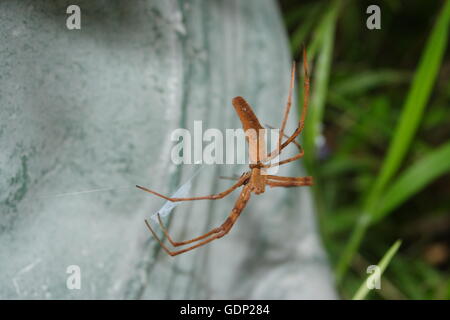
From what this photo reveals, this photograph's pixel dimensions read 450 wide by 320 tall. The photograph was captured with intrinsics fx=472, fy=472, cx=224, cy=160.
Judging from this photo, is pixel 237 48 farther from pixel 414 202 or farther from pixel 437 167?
pixel 414 202

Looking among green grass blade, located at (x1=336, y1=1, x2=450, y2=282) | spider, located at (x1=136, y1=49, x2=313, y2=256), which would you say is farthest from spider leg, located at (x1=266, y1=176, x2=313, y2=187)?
green grass blade, located at (x1=336, y1=1, x2=450, y2=282)

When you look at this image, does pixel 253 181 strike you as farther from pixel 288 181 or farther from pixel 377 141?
pixel 377 141

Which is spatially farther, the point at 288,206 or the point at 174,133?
the point at 288,206

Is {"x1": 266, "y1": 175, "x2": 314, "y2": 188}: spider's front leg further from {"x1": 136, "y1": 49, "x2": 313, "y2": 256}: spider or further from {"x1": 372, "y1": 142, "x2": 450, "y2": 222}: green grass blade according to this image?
{"x1": 372, "y1": 142, "x2": 450, "y2": 222}: green grass blade

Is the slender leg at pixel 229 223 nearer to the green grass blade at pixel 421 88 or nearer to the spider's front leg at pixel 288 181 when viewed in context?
the spider's front leg at pixel 288 181

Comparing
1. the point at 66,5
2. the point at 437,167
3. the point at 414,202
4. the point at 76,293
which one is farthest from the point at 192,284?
the point at 414,202

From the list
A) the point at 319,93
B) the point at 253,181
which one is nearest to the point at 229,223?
the point at 253,181
